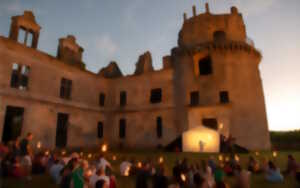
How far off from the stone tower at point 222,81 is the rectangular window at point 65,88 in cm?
1243

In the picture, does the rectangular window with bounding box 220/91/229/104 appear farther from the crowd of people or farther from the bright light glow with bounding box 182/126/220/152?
the crowd of people

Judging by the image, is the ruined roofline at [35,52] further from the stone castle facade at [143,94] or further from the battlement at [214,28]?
the battlement at [214,28]

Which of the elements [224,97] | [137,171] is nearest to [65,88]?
[137,171]

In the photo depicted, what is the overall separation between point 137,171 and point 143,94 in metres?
16.2

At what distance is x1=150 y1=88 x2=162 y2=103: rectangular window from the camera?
23656 millimetres

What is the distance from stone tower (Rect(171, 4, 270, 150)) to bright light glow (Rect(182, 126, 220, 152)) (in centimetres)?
336

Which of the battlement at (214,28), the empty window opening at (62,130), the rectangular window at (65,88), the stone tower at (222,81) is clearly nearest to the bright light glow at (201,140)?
the stone tower at (222,81)

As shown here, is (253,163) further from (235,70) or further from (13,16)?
(13,16)

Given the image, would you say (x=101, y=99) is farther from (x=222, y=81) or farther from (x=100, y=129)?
(x=222, y=81)

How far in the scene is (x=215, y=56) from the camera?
21.7 metres

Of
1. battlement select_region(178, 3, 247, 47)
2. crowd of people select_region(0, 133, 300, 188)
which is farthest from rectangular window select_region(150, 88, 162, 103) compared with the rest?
crowd of people select_region(0, 133, 300, 188)

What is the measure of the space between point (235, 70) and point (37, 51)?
830 inches

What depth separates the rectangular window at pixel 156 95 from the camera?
23656 mm

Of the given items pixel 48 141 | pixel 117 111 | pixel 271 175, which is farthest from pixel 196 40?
pixel 48 141
